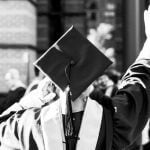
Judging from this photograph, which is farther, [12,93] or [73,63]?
[12,93]

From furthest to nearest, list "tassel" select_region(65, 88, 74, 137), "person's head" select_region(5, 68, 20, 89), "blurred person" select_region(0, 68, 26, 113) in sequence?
"person's head" select_region(5, 68, 20, 89) → "blurred person" select_region(0, 68, 26, 113) → "tassel" select_region(65, 88, 74, 137)

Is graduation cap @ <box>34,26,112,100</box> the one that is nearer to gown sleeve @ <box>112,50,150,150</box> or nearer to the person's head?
gown sleeve @ <box>112,50,150,150</box>

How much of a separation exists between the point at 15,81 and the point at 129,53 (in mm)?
1591

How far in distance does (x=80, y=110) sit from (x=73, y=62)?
23cm

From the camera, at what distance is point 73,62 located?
2238 mm

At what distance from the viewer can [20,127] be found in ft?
7.53

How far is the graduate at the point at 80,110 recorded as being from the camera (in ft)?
7.17

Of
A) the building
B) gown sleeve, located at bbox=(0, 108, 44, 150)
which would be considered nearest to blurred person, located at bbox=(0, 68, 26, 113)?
the building

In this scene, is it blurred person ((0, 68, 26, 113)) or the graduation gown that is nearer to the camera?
the graduation gown

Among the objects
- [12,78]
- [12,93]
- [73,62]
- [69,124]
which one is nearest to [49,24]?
[12,78]

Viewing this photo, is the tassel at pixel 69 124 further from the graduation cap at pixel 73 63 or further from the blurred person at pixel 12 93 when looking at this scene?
the blurred person at pixel 12 93

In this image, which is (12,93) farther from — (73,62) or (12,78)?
(73,62)

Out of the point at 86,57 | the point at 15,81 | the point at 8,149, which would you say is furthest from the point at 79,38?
the point at 15,81

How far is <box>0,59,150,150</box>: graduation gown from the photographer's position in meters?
2.18
